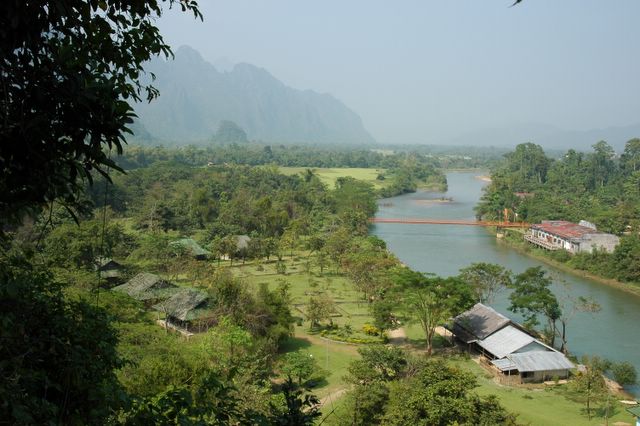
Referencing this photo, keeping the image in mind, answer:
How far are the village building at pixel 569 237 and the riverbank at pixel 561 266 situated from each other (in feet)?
2.42

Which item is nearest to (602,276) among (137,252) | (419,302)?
(419,302)

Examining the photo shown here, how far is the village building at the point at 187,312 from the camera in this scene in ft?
43.1

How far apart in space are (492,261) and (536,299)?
11343 millimetres

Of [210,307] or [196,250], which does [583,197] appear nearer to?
[196,250]

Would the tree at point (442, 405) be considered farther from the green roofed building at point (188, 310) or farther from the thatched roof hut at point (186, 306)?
the thatched roof hut at point (186, 306)

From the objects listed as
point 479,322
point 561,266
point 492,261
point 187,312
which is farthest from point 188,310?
point 561,266

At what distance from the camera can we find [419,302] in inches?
517

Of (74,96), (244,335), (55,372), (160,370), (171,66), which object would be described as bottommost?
(244,335)

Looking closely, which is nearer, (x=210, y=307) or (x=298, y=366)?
(x=298, y=366)

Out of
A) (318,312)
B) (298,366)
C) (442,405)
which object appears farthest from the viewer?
(318,312)

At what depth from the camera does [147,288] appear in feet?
49.6

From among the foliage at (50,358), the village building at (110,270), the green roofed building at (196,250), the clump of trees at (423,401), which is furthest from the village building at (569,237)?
the foliage at (50,358)

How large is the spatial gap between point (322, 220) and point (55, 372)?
29712 mm

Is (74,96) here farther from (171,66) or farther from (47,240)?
(171,66)
